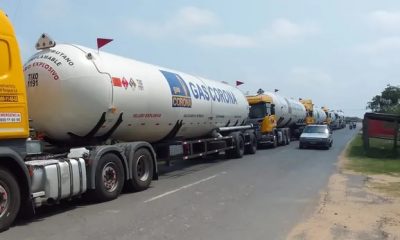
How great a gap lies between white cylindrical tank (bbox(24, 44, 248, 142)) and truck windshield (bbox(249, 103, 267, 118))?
14.6m

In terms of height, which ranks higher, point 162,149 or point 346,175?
point 162,149

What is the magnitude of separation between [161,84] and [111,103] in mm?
2963

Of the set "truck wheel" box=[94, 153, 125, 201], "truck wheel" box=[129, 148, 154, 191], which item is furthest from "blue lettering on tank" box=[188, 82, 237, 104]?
"truck wheel" box=[94, 153, 125, 201]

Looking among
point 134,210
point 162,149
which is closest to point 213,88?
point 162,149

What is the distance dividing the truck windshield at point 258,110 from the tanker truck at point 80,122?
1407 cm

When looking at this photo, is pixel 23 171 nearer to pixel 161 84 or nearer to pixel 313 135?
pixel 161 84

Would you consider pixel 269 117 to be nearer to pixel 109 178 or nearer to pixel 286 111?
pixel 286 111

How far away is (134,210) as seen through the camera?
963 centimetres

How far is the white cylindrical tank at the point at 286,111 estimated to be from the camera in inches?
1337

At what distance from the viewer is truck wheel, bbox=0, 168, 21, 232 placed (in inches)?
307

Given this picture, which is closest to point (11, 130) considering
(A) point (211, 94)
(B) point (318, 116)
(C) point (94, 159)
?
(C) point (94, 159)

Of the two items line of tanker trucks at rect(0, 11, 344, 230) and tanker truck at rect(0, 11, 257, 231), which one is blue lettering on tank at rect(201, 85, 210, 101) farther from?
tanker truck at rect(0, 11, 257, 231)

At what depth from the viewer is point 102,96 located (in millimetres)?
11531

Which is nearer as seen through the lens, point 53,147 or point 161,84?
point 53,147
